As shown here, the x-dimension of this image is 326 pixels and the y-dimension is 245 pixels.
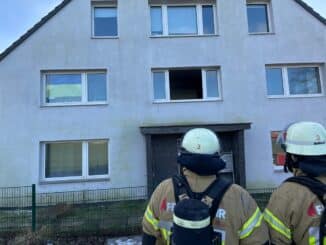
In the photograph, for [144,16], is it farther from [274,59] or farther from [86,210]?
[86,210]

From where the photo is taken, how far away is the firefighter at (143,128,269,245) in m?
1.78

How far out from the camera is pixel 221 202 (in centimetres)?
178

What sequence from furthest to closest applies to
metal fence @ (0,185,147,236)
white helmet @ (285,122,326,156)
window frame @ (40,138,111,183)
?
1. window frame @ (40,138,111,183)
2. metal fence @ (0,185,147,236)
3. white helmet @ (285,122,326,156)

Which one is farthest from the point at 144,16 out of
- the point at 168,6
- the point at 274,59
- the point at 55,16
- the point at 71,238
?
the point at 71,238

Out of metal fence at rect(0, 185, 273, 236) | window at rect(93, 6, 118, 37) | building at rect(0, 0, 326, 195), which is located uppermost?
window at rect(93, 6, 118, 37)

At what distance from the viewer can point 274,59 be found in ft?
37.2

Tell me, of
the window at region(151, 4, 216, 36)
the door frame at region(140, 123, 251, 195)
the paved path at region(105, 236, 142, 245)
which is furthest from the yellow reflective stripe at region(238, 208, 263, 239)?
the window at region(151, 4, 216, 36)

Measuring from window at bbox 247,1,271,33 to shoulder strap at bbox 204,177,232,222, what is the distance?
11140mm

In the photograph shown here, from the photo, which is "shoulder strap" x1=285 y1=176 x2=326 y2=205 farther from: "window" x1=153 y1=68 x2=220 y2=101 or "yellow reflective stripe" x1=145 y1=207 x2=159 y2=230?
"window" x1=153 y1=68 x2=220 y2=101

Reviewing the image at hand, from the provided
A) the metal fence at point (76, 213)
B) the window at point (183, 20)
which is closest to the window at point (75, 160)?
the metal fence at point (76, 213)

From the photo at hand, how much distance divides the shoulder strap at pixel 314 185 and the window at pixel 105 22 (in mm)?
10422

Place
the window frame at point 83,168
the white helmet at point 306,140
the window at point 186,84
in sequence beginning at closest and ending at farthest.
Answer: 1. the white helmet at point 306,140
2. the window frame at point 83,168
3. the window at point 186,84

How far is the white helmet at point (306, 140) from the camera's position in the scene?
6.57 feet

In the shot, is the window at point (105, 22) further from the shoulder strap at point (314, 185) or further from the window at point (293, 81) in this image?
the shoulder strap at point (314, 185)
